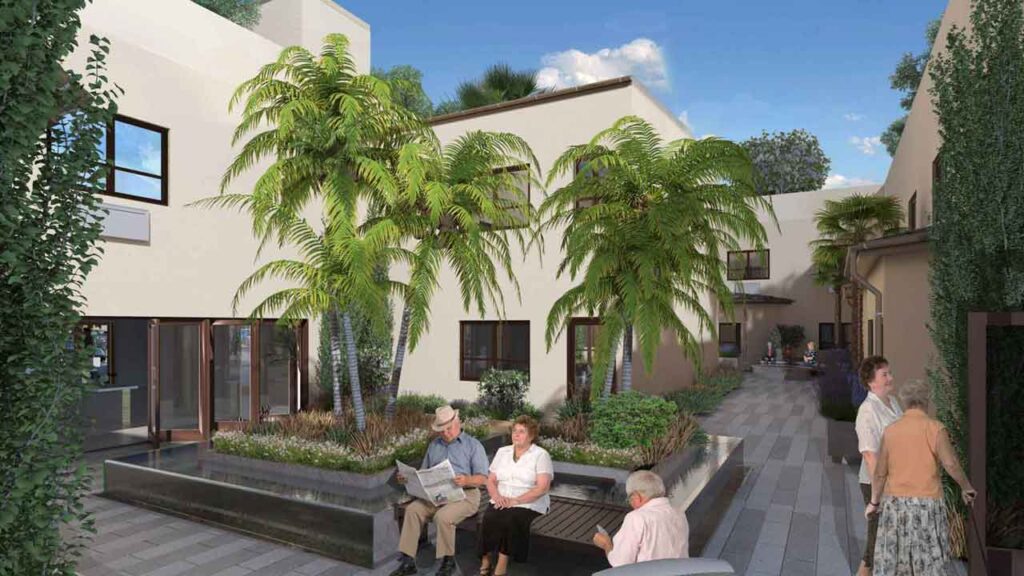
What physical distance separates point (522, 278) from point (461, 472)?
7720 mm

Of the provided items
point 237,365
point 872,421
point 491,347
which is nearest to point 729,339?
point 491,347

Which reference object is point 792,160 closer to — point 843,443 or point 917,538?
point 843,443

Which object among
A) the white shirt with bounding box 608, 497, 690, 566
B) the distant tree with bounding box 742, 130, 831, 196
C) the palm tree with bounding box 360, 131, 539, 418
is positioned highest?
the distant tree with bounding box 742, 130, 831, 196

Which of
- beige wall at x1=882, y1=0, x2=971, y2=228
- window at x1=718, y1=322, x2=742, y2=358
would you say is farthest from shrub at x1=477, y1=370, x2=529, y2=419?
window at x1=718, y1=322, x2=742, y2=358

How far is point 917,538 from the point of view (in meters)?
4.22

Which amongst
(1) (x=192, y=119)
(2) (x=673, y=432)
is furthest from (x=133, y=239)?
(2) (x=673, y=432)

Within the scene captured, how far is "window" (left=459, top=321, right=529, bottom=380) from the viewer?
1317 cm

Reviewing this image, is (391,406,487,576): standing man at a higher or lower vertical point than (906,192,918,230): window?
lower

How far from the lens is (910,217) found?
1426 centimetres

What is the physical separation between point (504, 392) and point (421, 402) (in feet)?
6.92

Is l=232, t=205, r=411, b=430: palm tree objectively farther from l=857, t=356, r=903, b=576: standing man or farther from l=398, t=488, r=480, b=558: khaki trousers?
l=857, t=356, r=903, b=576: standing man

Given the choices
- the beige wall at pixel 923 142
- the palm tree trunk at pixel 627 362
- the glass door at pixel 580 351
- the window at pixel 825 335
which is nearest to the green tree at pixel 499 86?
the beige wall at pixel 923 142

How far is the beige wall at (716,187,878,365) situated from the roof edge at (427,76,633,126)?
57.9 feet

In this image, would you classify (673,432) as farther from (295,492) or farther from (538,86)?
(538,86)
